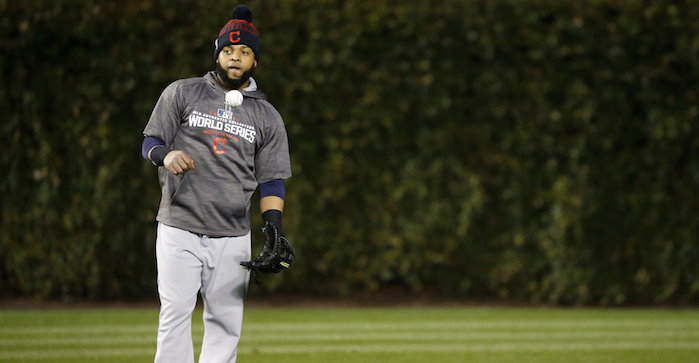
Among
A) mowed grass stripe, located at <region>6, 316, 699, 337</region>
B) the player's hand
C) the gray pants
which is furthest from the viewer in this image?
mowed grass stripe, located at <region>6, 316, 699, 337</region>

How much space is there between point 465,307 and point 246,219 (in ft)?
17.4

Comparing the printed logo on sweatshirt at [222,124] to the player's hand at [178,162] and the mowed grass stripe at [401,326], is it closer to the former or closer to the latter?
the player's hand at [178,162]

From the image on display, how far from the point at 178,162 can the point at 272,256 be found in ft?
2.45

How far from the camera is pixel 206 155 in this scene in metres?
4.30

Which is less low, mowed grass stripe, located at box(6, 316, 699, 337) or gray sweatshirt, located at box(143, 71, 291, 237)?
gray sweatshirt, located at box(143, 71, 291, 237)

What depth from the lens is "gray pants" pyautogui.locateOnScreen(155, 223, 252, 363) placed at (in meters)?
4.18

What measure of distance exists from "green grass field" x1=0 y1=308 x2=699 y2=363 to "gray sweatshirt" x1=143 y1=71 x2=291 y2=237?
7.56 ft

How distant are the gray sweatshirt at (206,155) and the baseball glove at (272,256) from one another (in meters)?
0.15

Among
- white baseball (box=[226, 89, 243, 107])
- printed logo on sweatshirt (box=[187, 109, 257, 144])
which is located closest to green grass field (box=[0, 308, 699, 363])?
printed logo on sweatshirt (box=[187, 109, 257, 144])

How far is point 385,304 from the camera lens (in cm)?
944

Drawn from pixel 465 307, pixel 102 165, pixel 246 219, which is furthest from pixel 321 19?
pixel 246 219

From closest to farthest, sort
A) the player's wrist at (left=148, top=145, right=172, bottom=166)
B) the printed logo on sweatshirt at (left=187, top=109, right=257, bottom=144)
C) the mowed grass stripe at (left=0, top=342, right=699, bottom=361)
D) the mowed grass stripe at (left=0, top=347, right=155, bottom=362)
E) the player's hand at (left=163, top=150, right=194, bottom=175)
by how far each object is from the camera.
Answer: the player's hand at (left=163, top=150, right=194, bottom=175) < the player's wrist at (left=148, top=145, right=172, bottom=166) < the printed logo on sweatshirt at (left=187, top=109, right=257, bottom=144) < the mowed grass stripe at (left=0, top=347, right=155, bottom=362) < the mowed grass stripe at (left=0, top=342, right=699, bottom=361)

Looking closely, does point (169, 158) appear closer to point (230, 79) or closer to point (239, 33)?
point (230, 79)

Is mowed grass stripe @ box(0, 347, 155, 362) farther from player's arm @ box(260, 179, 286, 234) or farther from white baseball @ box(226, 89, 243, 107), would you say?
white baseball @ box(226, 89, 243, 107)
